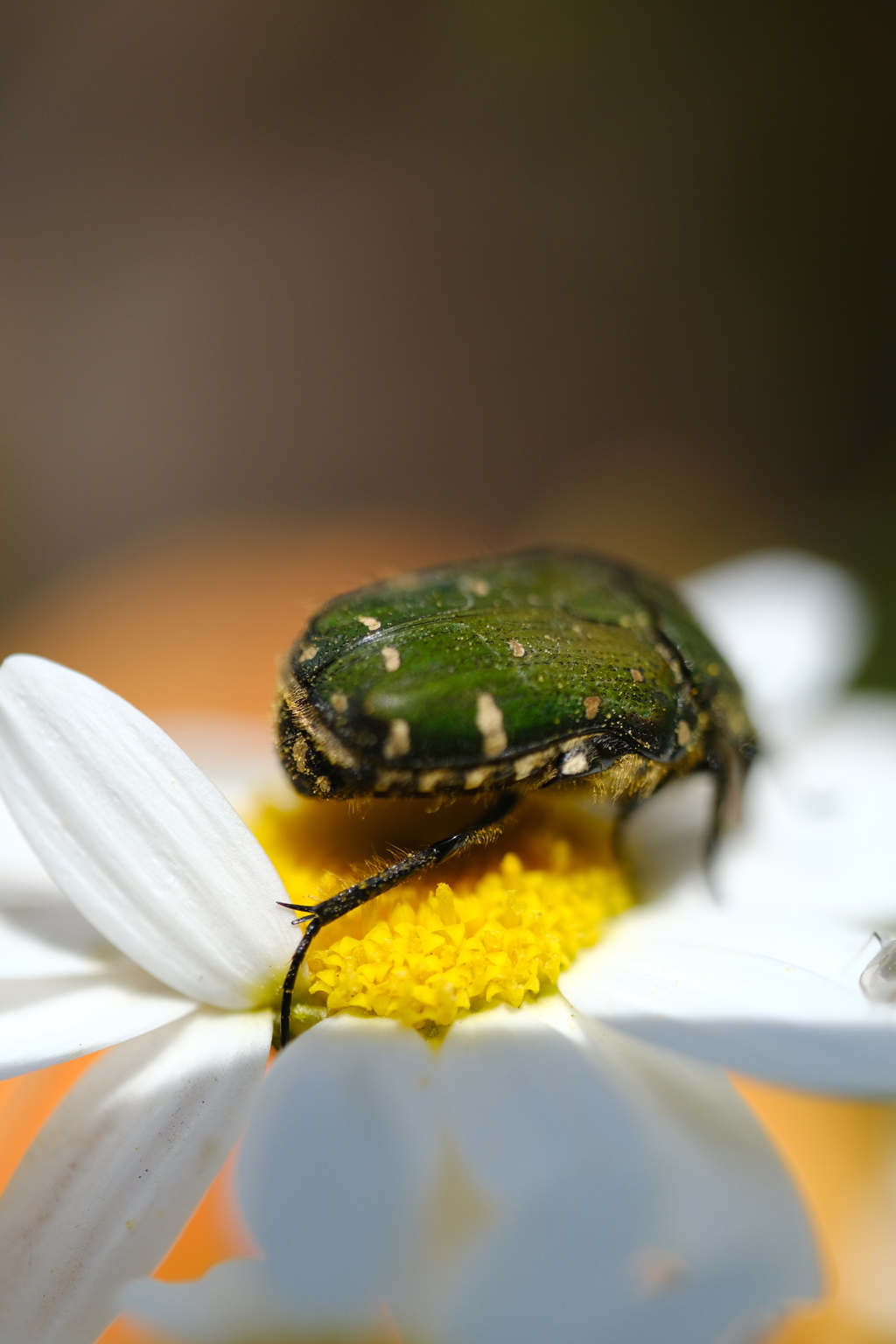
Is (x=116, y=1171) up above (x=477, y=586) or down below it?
below

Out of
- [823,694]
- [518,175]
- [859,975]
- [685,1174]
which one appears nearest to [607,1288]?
[685,1174]

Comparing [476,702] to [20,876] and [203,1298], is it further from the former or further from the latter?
[20,876]

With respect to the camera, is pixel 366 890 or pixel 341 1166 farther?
pixel 366 890

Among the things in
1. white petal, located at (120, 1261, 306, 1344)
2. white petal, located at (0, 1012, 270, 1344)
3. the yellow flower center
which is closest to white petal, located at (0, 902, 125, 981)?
white petal, located at (0, 1012, 270, 1344)

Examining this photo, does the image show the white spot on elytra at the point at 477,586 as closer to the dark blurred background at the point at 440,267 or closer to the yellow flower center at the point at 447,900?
the yellow flower center at the point at 447,900

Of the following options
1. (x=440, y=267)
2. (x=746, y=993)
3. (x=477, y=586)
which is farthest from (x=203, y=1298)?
(x=440, y=267)

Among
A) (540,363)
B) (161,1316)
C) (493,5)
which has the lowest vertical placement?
(161,1316)

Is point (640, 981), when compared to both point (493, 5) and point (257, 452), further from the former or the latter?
point (493, 5)
